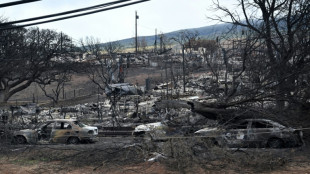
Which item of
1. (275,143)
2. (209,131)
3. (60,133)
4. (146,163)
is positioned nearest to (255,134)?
(275,143)

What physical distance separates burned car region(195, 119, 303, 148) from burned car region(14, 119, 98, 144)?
6545mm

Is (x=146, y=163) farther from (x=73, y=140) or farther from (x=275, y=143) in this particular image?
(x=73, y=140)

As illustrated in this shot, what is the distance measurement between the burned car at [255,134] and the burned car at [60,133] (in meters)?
6.55

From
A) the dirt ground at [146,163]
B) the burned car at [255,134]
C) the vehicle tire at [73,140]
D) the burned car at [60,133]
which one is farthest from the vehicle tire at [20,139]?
the burned car at [255,134]

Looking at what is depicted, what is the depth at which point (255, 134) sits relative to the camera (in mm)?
14266

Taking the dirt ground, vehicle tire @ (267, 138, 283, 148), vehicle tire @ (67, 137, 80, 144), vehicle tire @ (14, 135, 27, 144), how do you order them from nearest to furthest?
the dirt ground
vehicle tire @ (267, 138, 283, 148)
vehicle tire @ (14, 135, 27, 144)
vehicle tire @ (67, 137, 80, 144)

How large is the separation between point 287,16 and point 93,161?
416 inches

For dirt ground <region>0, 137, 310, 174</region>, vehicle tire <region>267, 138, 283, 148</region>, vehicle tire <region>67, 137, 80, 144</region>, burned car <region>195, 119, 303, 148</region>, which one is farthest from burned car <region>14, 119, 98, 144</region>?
vehicle tire <region>267, 138, 283, 148</region>

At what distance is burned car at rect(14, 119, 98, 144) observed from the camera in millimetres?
18281

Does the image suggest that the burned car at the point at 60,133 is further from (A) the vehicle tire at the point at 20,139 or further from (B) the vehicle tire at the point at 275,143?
(B) the vehicle tire at the point at 275,143

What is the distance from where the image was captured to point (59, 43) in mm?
51031

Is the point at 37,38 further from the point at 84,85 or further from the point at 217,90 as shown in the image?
the point at 217,90

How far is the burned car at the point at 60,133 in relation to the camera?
720 inches

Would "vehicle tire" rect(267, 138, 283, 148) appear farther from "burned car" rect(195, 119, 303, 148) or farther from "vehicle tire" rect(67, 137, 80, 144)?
"vehicle tire" rect(67, 137, 80, 144)
